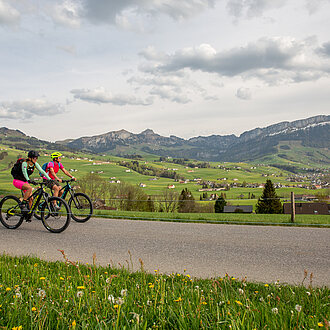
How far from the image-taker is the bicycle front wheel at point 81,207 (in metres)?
12.5

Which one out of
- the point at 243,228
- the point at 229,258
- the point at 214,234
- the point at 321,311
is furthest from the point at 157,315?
the point at 243,228

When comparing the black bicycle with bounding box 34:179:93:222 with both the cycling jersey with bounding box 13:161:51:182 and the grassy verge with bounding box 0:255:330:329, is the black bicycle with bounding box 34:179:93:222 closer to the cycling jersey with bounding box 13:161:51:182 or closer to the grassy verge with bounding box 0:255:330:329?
the cycling jersey with bounding box 13:161:51:182

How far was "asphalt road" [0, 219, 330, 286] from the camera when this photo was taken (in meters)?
6.46

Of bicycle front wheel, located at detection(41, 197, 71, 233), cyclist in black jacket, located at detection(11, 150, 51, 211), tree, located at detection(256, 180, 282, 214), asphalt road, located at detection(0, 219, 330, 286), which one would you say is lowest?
tree, located at detection(256, 180, 282, 214)

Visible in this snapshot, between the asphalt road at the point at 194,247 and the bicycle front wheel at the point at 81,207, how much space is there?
661 mm

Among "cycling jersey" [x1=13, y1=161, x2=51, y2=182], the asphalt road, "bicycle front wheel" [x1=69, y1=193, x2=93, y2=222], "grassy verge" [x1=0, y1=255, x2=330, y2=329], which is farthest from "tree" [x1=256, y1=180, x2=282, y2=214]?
"grassy verge" [x1=0, y1=255, x2=330, y2=329]

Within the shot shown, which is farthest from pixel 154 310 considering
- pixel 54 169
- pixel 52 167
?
pixel 54 169

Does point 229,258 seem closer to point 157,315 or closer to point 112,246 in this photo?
point 112,246

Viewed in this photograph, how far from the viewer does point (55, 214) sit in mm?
11406

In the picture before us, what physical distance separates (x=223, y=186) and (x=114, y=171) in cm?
6089

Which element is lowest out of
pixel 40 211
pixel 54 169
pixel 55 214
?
pixel 55 214

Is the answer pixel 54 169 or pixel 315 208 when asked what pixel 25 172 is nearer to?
pixel 54 169

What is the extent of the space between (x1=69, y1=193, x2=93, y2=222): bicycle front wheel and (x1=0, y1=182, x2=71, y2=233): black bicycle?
3.58 ft

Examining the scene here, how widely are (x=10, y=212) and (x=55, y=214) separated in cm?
174
